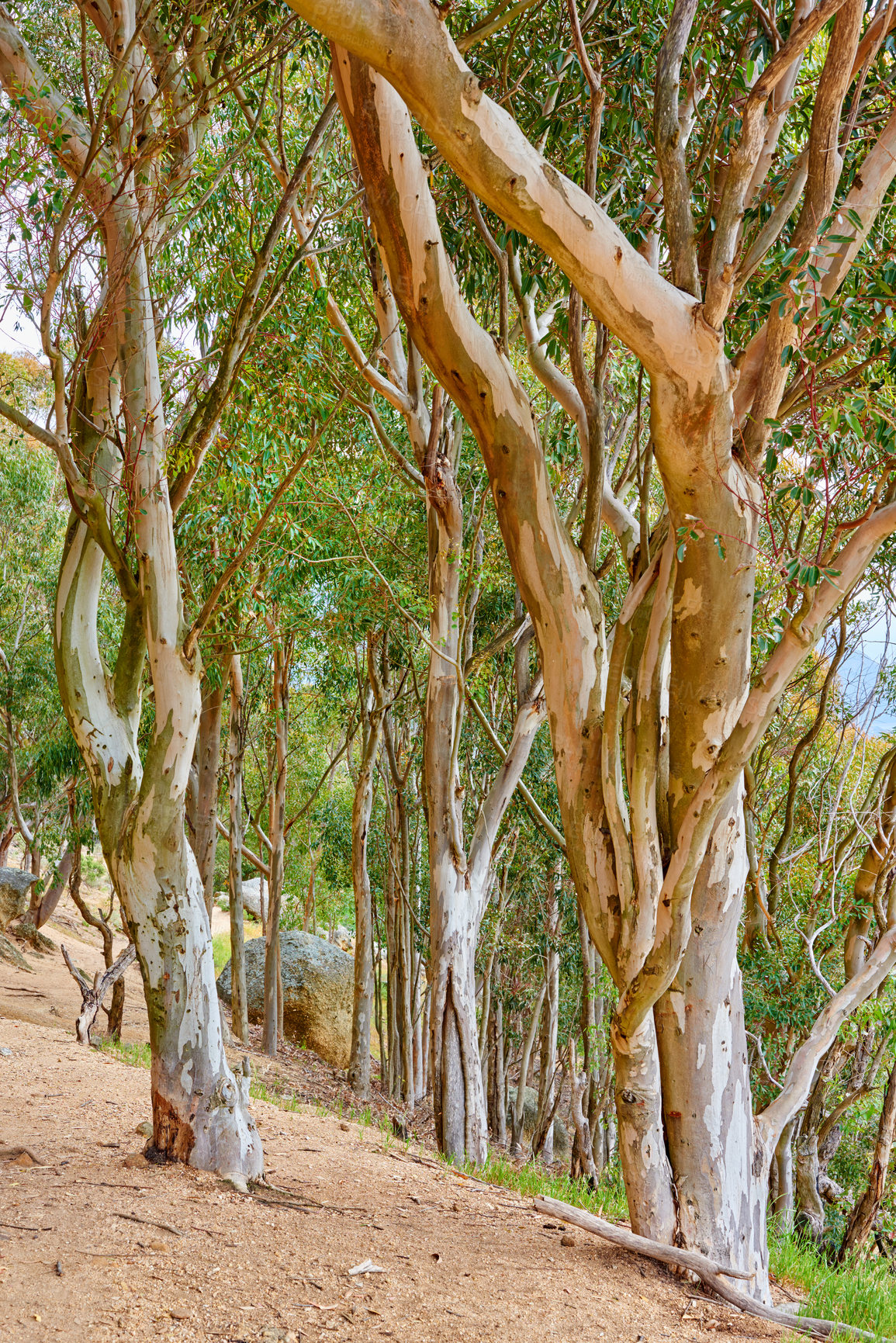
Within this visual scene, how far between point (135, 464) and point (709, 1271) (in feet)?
13.7

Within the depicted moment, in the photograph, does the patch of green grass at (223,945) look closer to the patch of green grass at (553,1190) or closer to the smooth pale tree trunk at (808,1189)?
the smooth pale tree trunk at (808,1189)

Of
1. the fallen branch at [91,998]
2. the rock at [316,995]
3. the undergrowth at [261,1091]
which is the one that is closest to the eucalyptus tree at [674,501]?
the undergrowth at [261,1091]

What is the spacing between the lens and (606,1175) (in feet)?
32.7

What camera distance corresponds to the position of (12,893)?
15875 mm

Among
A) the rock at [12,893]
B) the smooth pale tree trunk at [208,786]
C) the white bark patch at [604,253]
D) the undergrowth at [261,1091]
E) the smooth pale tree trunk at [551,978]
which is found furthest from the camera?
the rock at [12,893]

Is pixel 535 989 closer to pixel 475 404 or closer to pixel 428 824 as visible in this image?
pixel 428 824

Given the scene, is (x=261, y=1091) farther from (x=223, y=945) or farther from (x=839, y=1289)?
(x=223, y=945)

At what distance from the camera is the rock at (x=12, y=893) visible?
1561 centimetres

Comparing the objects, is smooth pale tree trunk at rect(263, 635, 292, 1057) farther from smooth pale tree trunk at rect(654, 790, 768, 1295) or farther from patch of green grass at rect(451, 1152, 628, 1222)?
smooth pale tree trunk at rect(654, 790, 768, 1295)

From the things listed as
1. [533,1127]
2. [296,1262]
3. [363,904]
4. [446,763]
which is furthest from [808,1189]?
[533,1127]

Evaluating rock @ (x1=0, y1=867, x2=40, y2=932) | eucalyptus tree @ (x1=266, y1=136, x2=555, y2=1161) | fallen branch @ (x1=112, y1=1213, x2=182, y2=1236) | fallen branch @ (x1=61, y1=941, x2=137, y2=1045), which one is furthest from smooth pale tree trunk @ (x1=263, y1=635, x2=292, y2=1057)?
fallen branch @ (x1=112, y1=1213, x2=182, y2=1236)

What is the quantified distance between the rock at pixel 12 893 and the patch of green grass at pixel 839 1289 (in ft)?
42.5

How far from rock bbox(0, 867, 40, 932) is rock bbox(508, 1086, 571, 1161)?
33.7ft

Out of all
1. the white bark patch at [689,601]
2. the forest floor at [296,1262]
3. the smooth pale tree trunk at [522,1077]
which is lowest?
the smooth pale tree trunk at [522,1077]
